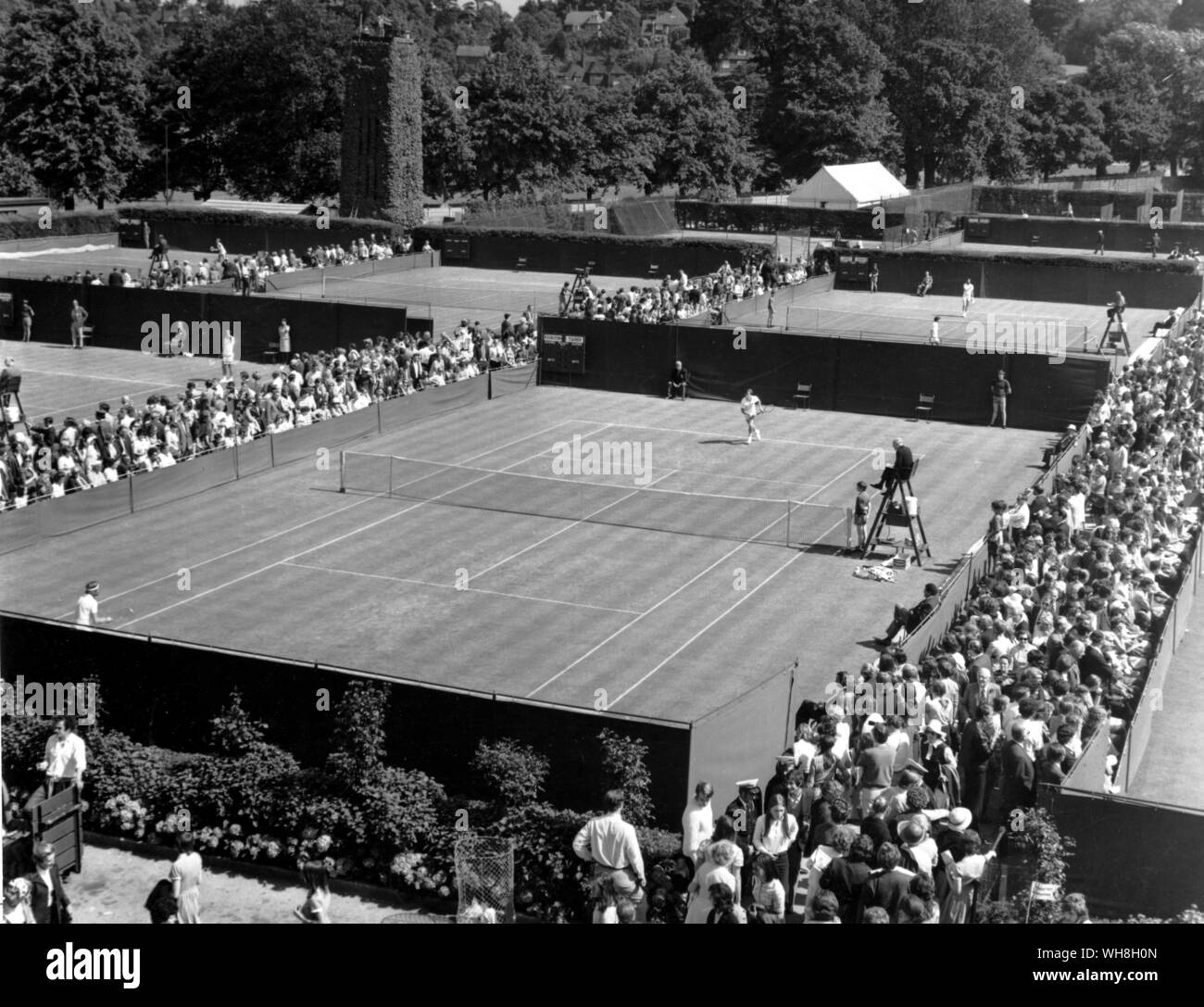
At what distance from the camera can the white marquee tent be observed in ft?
293

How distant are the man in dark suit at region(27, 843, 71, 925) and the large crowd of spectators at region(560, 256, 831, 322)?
38.0 m

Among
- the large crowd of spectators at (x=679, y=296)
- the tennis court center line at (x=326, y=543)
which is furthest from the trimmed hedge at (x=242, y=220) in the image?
the tennis court center line at (x=326, y=543)

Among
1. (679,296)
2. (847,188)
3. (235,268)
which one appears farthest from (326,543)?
(847,188)

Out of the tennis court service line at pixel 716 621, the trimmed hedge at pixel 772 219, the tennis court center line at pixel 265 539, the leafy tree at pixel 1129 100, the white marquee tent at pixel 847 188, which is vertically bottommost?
the tennis court service line at pixel 716 621

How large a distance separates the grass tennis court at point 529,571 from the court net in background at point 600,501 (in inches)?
4.1

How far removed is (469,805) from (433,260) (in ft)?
210

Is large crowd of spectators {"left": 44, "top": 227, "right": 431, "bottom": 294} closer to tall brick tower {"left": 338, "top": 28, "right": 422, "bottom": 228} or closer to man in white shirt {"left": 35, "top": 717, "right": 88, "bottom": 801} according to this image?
tall brick tower {"left": 338, "top": 28, "right": 422, "bottom": 228}

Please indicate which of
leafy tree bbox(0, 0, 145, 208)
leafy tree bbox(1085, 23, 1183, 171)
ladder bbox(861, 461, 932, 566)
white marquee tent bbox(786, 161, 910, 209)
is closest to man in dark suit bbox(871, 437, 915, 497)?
ladder bbox(861, 461, 932, 566)

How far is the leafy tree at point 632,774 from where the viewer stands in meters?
16.4

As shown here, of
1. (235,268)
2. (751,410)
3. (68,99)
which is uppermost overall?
(68,99)

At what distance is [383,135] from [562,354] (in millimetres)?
39460

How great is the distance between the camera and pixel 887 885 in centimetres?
1212

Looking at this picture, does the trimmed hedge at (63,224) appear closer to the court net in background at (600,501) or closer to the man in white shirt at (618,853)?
the court net in background at (600,501)

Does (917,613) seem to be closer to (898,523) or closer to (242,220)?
(898,523)
